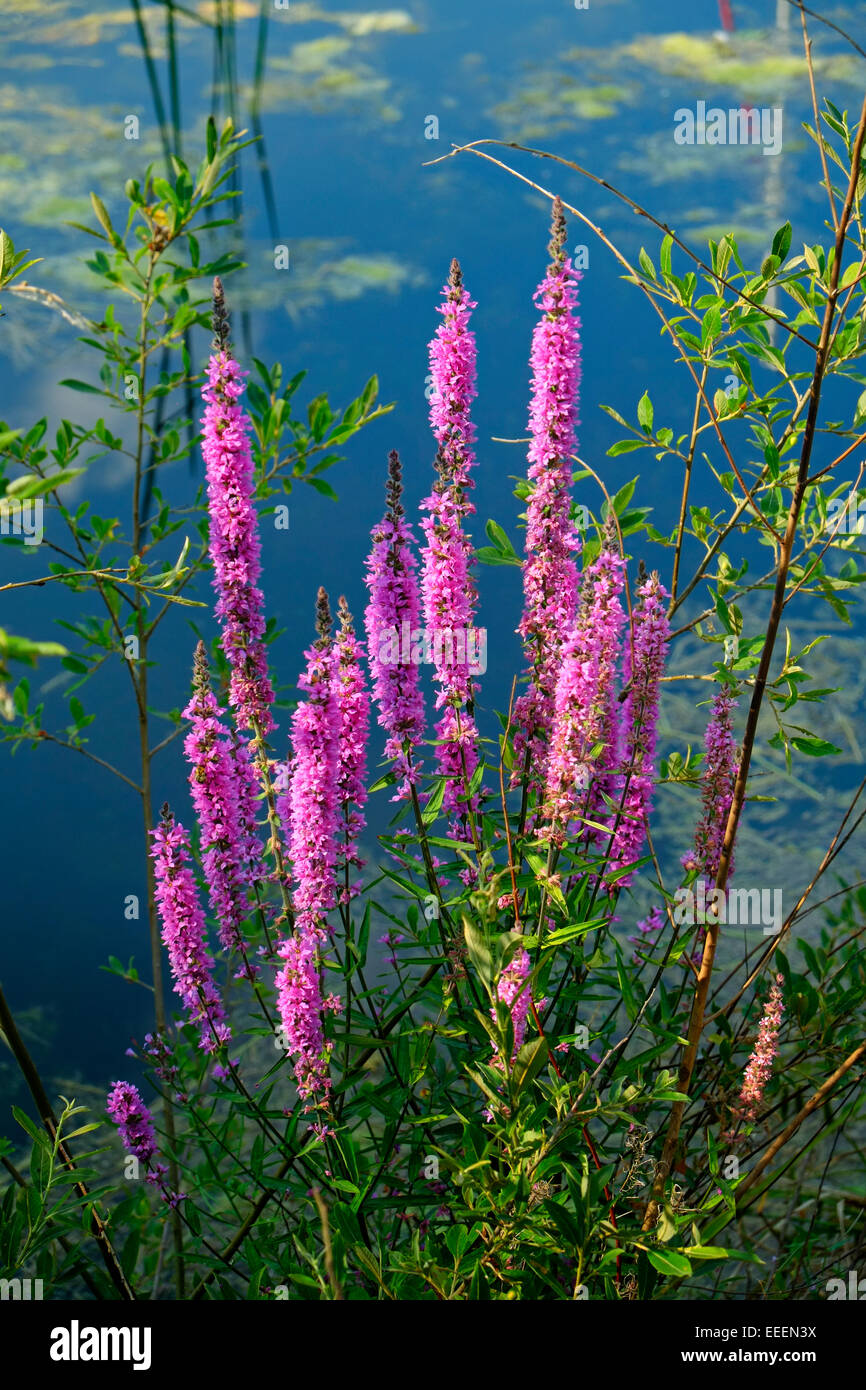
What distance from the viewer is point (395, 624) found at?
130 centimetres

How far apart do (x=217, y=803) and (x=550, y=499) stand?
1.62ft

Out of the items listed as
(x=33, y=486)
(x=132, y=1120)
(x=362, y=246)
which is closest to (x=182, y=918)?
(x=132, y=1120)

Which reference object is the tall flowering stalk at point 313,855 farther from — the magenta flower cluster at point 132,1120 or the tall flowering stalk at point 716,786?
the tall flowering stalk at point 716,786

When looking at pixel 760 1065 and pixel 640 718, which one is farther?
pixel 640 718

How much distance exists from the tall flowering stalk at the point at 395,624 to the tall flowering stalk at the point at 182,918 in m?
0.26

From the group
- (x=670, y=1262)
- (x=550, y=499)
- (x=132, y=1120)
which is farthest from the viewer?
(x=132, y=1120)

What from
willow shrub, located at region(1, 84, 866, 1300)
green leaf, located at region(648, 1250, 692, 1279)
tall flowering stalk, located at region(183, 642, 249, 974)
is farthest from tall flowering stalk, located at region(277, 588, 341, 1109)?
green leaf, located at region(648, 1250, 692, 1279)

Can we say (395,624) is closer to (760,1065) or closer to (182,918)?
(182,918)

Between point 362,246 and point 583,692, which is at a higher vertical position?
point 362,246

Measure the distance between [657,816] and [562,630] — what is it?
2188 millimetres

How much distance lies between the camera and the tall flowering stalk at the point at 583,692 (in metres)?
1.22

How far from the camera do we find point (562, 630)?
1.36 metres
